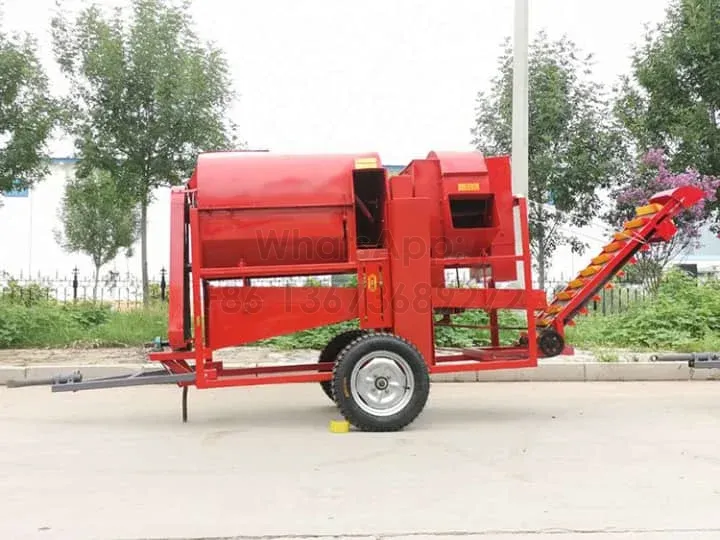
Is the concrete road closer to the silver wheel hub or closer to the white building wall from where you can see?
the silver wheel hub

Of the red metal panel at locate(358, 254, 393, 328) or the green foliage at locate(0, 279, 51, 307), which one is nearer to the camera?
the red metal panel at locate(358, 254, 393, 328)

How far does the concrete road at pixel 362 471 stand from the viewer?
4.27 metres

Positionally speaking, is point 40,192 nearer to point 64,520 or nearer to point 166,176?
point 166,176

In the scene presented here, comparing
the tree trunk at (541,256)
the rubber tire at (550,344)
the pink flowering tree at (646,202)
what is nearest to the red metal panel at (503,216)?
the rubber tire at (550,344)

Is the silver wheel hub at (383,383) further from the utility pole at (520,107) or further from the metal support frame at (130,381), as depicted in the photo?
the utility pole at (520,107)

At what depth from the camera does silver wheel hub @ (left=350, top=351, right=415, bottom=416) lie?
6.70 metres

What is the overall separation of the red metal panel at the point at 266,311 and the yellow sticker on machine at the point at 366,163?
111 cm

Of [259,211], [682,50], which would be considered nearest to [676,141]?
[682,50]

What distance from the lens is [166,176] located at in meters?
13.9

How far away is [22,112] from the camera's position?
12.6 m

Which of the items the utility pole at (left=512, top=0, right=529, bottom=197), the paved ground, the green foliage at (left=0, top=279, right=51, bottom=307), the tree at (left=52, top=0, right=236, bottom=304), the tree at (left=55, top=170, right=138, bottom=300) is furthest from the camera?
the tree at (left=55, top=170, right=138, bottom=300)

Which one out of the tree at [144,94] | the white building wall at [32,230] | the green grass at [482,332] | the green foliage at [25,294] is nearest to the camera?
the green grass at [482,332]

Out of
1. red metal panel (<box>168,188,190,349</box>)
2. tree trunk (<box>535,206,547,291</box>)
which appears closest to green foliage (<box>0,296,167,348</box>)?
red metal panel (<box>168,188,190,349</box>)

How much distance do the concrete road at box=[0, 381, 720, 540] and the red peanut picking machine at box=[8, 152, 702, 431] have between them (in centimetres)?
49
